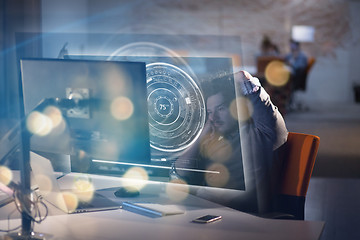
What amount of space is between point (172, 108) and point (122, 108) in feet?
0.51

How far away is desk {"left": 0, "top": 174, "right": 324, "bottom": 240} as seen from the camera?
47.3 inches

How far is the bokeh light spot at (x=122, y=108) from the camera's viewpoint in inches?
51.8

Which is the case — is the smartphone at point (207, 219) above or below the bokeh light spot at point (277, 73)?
below

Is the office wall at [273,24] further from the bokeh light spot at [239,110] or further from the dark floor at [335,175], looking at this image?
the bokeh light spot at [239,110]

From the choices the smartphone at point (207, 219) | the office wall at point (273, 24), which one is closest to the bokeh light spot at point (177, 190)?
the smartphone at point (207, 219)

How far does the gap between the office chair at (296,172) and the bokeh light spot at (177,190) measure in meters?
0.34

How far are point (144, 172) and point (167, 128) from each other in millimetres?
166

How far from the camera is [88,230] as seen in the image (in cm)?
123

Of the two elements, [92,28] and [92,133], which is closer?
[92,133]

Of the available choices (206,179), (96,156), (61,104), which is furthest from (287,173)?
(61,104)

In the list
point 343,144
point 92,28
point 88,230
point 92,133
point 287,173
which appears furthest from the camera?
point 92,28

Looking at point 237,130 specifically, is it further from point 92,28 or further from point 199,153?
point 92,28

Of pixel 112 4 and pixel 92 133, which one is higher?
pixel 112 4

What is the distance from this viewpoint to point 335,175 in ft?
15.4
